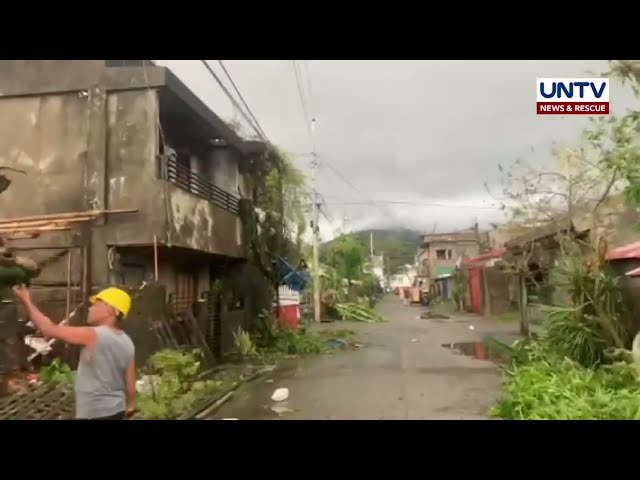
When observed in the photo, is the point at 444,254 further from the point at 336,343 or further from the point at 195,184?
the point at 195,184

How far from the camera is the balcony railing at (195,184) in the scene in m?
4.58

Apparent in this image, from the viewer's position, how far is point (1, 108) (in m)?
4.16

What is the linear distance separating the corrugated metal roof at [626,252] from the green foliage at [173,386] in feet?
9.52

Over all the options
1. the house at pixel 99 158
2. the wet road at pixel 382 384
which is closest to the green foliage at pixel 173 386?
the wet road at pixel 382 384

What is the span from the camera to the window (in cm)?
724

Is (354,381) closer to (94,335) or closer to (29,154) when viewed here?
(94,335)

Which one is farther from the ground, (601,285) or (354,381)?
(601,285)

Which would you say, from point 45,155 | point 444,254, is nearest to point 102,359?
point 45,155

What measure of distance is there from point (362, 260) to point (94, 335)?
9.59 feet

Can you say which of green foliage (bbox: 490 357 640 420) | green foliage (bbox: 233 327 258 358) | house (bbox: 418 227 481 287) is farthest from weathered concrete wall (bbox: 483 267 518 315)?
green foliage (bbox: 233 327 258 358)

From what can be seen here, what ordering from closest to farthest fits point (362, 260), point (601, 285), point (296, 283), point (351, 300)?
point (601, 285), point (362, 260), point (351, 300), point (296, 283)
